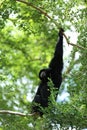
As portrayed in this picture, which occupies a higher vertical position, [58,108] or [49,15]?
[49,15]

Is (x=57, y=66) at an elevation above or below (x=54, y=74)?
above

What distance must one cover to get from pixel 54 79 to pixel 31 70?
8.30m

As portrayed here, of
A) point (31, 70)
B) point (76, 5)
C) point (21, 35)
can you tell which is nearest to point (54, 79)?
point (76, 5)

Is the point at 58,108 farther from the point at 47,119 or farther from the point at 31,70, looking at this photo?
the point at 31,70

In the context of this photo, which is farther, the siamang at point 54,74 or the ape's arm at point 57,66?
the ape's arm at point 57,66

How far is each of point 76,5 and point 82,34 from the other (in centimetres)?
76

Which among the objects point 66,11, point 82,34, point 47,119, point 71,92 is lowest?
point 47,119

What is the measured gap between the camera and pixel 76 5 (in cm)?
801

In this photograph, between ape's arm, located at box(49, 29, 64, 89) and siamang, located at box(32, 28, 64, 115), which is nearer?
siamang, located at box(32, 28, 64, 115)

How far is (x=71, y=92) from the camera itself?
284 inches

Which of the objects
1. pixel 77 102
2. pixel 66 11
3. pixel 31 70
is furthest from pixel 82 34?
pixel 31 70

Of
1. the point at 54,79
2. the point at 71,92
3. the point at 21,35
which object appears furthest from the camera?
the point at 21,35

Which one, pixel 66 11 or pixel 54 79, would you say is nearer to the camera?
pixel 66 11

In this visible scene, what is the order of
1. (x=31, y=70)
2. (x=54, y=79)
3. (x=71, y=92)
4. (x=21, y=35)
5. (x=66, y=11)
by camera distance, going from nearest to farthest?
(x=71, y=92) → (x=66, y=11) → (x=54, y=79) → (x=21, y=35) → (x=31, y=70)
